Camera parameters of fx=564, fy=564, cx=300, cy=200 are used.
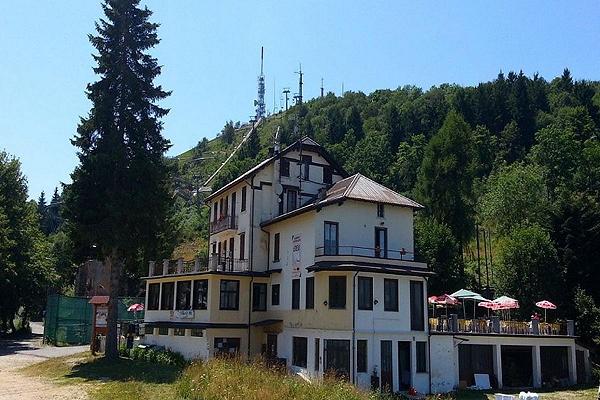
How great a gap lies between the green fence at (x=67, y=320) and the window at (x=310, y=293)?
2105 centimetres

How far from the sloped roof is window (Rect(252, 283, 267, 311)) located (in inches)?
287

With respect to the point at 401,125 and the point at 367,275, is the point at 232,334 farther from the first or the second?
the point at 401,125

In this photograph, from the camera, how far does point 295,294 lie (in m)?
33.5

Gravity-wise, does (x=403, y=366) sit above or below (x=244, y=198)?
below

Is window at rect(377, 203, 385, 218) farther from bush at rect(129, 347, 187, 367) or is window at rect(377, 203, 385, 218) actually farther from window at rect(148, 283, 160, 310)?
window at rect(148, 283, 160, 310)

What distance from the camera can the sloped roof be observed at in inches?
1299

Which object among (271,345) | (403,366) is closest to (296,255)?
(271,345)

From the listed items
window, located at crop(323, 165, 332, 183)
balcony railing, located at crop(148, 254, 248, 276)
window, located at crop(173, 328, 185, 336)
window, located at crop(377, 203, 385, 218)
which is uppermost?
window, located at crop(323, 165, 332, 183)

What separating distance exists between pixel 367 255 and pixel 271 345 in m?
8.36

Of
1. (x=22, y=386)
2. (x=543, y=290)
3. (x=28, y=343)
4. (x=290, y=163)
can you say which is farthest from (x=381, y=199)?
(x=28, y=343)

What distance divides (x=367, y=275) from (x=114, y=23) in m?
21.1

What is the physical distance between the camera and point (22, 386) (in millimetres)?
24547

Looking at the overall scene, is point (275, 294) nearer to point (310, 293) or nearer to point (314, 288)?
point (310, 293)

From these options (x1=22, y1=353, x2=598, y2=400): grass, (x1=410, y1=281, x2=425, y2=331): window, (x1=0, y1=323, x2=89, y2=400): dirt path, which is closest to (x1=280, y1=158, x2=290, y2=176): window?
(x1=410, y1=281, x2=425, y2=331): window
